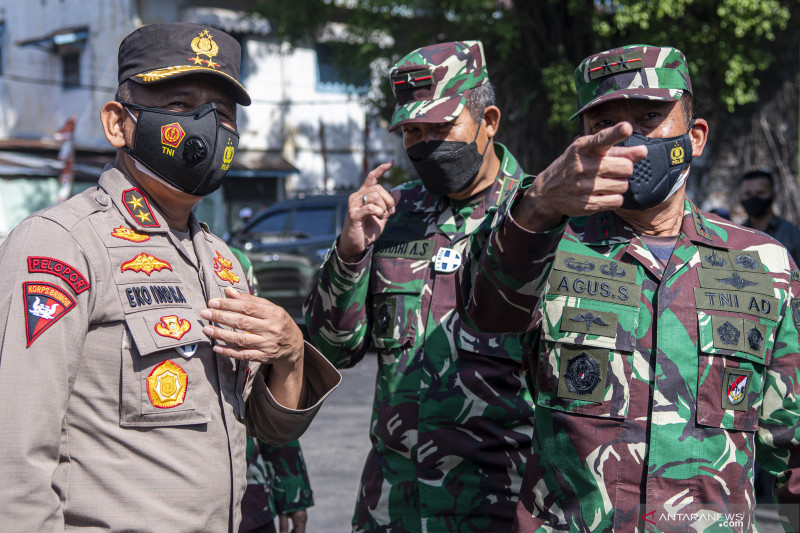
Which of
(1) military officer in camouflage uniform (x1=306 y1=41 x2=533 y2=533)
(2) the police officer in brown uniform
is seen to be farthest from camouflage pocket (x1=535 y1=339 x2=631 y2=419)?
(2) the police officer in brown uniform

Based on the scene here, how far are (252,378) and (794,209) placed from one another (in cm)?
1236

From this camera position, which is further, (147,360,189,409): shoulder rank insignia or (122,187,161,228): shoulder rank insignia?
(122,187,161,228): shoulder rank insignia

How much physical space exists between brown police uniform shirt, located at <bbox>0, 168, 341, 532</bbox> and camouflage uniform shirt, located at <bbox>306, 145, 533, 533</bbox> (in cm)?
73

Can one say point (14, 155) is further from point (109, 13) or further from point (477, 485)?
point (477, 485)

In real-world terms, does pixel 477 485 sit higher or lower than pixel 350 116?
lower

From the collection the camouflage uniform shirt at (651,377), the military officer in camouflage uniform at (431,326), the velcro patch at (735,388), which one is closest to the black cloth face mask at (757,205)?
the military officer in camouflage uniform at (431,326)

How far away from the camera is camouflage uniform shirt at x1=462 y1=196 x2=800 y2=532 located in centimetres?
200

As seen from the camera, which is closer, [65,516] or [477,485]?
[65,516]

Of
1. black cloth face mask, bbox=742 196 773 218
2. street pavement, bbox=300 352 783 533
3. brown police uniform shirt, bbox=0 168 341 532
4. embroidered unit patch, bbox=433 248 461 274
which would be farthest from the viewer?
black cloth face mask, bbox=742 196 773 218

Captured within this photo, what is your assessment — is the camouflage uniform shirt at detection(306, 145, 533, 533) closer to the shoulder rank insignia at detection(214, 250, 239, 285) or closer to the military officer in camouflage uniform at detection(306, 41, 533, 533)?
the military officer in camouflage uniform at detection(306, 41, 533, 533)

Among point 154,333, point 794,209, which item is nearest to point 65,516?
point 154,333

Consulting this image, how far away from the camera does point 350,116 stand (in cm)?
2494

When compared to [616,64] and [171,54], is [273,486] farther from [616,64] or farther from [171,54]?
[616,64]

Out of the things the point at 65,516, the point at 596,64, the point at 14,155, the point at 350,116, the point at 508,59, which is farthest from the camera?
the point at 350,116
